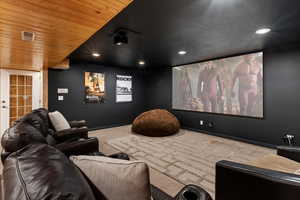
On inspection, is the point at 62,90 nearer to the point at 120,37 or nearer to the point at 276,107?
the point at 120,37

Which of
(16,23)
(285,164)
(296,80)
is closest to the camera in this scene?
(285,164)

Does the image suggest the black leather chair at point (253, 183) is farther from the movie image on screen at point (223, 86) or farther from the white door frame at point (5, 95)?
the white door frame at point (5, 95)

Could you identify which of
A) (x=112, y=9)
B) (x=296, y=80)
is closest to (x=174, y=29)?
(x=112, y=9)

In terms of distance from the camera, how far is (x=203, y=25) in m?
2.30

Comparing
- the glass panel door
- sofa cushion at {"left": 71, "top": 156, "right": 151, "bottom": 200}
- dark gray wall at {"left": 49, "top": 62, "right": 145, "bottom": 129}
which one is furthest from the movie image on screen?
the glass panel door

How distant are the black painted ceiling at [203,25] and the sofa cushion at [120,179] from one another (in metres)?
1.72

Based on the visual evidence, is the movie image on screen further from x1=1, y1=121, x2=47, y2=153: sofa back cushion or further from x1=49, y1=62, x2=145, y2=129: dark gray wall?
x1=1, y1=121, x2=47, y2=153: sofa back cushion

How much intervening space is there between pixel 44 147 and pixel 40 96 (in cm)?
462

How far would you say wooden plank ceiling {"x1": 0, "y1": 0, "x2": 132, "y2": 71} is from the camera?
1300 mm

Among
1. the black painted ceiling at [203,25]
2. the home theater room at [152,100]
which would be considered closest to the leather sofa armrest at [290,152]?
the home theater room at [152,100]

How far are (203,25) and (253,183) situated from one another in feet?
6.92

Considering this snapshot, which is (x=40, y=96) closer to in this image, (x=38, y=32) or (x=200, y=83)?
(x=38, y=32)

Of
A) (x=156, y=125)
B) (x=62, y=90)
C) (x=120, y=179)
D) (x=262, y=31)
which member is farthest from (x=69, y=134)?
(x=262, y=31)

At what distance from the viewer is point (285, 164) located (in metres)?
1.56
